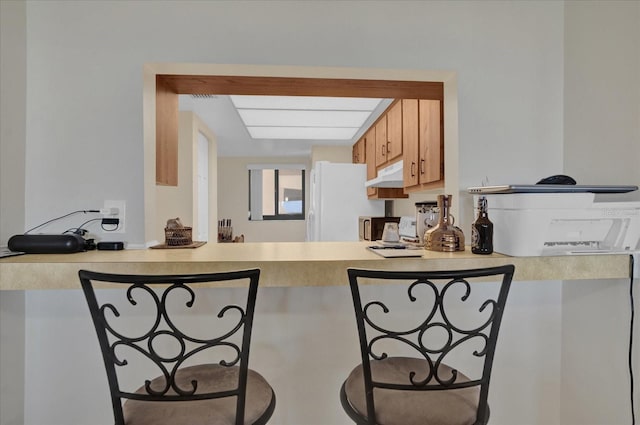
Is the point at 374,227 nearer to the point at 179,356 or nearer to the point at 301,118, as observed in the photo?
the point at 301,118

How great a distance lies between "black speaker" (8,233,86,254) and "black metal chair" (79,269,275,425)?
288 mm

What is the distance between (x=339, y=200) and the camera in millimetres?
3646

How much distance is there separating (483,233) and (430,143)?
3.28ft

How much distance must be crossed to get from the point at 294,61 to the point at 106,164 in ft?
3.02

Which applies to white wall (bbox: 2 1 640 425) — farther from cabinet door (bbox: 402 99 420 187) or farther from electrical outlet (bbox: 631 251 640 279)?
cabinet door (bbox: 402 99 420 187)

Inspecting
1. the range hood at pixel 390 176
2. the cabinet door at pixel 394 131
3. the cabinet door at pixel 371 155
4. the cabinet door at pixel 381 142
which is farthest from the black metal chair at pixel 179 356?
the cabinet door at pixel 371 155

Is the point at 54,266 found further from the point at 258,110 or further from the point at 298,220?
the point at 298,220

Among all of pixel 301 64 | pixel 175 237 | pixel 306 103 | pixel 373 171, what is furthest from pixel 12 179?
pixel 373 171

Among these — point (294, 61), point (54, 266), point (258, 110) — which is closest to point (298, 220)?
point (258, 110)

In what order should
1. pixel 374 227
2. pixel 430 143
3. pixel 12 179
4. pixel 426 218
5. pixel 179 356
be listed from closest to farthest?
pixel 179 356 → pixel 12 179 → pixel 426 218 → pixel 430 143 → pixel 374 227

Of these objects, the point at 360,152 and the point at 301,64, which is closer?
the point at 301,64

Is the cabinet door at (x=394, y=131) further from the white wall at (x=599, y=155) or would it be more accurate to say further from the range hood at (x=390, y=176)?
the white wall at (x=599, y=155)

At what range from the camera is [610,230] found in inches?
48.8

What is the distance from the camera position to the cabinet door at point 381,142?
3135 mm
